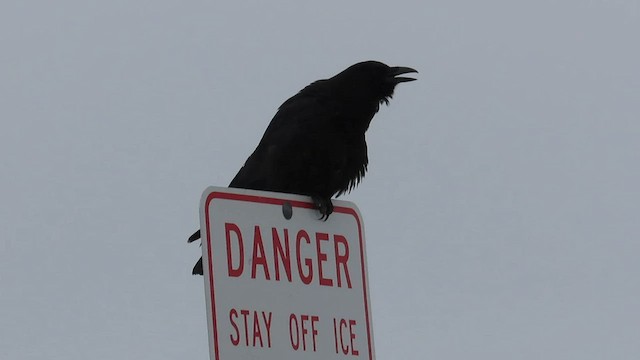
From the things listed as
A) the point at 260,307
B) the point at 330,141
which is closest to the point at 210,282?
the point at 260,307

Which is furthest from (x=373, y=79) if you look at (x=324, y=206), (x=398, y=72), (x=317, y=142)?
(x=324, y=206)

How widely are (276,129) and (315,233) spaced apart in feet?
7.81

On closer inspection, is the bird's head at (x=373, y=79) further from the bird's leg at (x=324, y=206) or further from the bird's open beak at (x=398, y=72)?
the bird's leg at (x=324, y=206)

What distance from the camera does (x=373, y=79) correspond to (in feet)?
18.7

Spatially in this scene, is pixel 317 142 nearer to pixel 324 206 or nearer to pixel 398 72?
pixel 398 72

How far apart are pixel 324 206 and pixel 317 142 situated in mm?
2170

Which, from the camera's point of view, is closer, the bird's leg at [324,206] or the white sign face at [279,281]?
the white sign face at [279,281]

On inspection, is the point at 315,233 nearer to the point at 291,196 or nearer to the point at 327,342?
the point at 291,196

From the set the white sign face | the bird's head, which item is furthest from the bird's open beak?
the white sign face

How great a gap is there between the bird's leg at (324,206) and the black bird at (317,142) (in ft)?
5.23

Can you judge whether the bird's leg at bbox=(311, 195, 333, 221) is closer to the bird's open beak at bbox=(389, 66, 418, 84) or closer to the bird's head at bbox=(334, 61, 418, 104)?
the bird's head at bbox=(334, 61, 418, 104)

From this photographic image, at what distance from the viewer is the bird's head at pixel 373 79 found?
18.0 feet

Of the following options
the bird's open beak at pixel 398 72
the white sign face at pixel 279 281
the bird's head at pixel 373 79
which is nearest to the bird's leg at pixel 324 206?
the white sign face at pixel 279 281

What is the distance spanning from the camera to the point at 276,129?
16.1 ft
